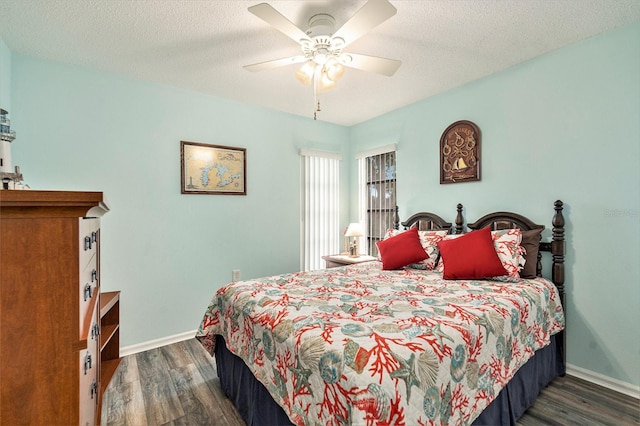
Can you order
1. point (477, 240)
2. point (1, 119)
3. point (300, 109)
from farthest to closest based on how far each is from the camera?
point (300, 109), point (477, 240), point (1, 119)

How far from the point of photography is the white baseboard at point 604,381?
2051 mm

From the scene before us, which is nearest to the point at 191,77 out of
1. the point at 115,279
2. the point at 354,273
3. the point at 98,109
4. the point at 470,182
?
the point at 98,109

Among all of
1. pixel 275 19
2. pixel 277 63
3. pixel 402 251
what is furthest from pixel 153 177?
pixel 402 251

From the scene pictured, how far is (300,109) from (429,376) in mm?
3236

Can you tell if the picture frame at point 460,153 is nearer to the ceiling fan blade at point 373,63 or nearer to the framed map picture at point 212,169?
the ceiling fan blade at point 373,63

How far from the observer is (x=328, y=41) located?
1.91 metres

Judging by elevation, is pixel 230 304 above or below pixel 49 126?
below

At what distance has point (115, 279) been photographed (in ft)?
8.94

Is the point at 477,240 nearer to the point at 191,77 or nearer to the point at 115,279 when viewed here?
the point at 191,77

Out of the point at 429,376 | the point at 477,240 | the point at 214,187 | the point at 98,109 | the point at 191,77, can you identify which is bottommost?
the point at 429,376

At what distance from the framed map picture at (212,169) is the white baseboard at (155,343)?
57.1 inches

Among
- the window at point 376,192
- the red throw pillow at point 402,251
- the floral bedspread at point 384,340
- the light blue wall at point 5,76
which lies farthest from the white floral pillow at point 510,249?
the light blue wall at point 5,76

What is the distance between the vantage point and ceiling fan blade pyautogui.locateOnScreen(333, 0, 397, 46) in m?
1.49

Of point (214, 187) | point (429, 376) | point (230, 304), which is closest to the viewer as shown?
point (429, 376)
